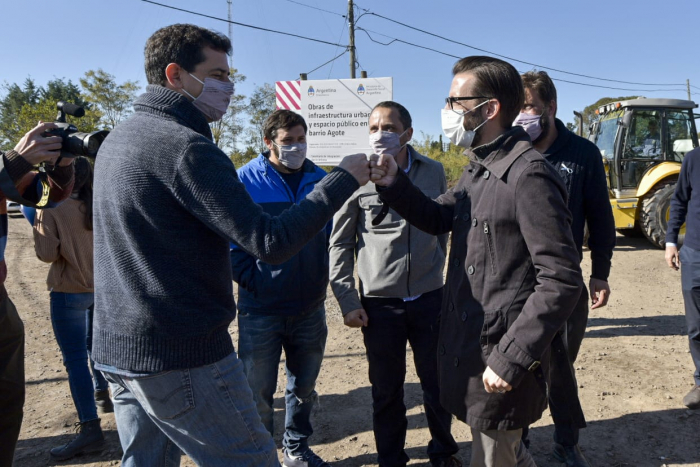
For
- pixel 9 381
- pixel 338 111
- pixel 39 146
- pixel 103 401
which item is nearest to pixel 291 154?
pixel 39 146

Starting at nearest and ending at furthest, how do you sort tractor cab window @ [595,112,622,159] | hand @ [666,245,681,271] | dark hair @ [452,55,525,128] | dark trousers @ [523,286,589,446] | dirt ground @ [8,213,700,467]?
dark hair @ [452,55,525,128]
dark trousers @ [523,286,589,446]
dirt ground @ [8,213,700,467]
hand @ [666,245,681,271]
tractor cab window @ [595,112,622,159]

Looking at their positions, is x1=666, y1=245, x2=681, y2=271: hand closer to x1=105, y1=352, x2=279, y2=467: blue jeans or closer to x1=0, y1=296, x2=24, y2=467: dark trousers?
x1=105, y1=352, x2=279, y2=467: blue jeans

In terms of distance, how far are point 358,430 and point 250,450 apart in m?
1.99

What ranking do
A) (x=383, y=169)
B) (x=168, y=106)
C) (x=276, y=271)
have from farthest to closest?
(x=276, y=271) < (x=383, y=169) < (x=168, y=106)

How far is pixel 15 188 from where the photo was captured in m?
2.12

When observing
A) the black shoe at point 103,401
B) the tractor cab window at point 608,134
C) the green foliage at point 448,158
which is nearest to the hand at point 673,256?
the black shoe at point 103,401

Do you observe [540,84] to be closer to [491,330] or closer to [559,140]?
[559,140]

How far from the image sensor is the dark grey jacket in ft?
5.31

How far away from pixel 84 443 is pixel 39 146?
211 cm

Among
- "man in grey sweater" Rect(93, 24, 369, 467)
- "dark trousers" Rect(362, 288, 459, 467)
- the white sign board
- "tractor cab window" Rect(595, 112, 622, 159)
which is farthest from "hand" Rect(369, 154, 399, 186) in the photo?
"tractor cab window" Rect(595, 112, 622, 159)

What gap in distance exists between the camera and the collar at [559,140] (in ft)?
9.59

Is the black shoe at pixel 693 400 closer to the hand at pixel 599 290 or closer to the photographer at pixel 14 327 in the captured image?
the hand at pixel 599 290

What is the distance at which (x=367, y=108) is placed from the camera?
9.99 m

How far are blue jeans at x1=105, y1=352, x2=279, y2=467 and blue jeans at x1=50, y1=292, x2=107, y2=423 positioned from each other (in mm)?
1885
